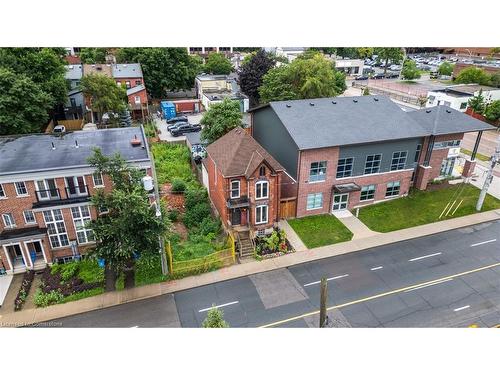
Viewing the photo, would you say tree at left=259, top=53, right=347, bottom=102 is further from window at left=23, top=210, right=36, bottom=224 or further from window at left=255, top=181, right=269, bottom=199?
window at left=23, top=210, right=36, bottom=224

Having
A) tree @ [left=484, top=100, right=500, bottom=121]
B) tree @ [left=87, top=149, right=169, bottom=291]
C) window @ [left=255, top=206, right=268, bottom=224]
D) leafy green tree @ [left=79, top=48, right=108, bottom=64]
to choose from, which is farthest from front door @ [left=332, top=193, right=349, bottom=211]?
leafy green tree @ [left=79, top=48, right=108, bottom=64]

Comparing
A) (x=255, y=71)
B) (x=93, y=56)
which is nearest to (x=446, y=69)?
(x=255, y=71)

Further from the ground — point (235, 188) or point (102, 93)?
point (102, 93)

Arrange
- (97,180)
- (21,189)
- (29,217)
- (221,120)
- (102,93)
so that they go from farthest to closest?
(102,93) < (221,120) < (97,180) < (29,217) < (21,189)

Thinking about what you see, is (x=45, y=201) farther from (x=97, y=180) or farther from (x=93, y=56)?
(x=93, y=56)

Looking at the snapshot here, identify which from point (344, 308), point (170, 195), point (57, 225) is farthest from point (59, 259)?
point (344, 308)

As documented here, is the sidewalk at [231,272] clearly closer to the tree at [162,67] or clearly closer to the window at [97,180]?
the window at [97,180]
